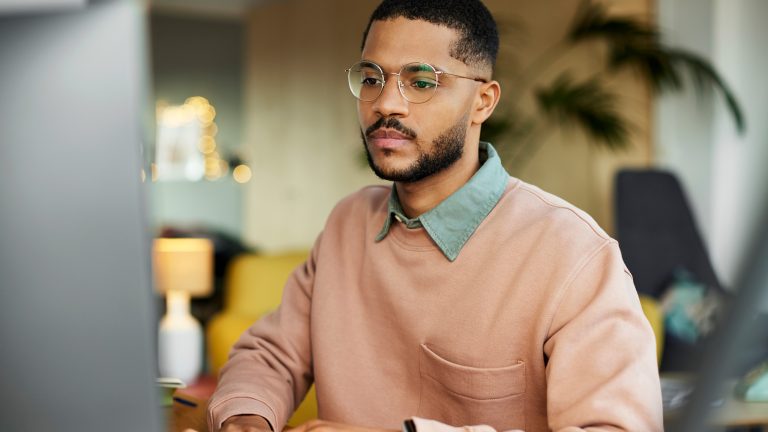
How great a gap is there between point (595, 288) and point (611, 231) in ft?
13.2

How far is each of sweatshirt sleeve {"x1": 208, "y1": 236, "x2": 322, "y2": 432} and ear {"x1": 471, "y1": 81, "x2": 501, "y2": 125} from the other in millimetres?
333

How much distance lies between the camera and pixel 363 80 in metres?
1.20

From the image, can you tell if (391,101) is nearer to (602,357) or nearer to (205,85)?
(602,357)

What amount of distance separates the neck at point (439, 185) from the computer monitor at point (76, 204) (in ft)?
2.21

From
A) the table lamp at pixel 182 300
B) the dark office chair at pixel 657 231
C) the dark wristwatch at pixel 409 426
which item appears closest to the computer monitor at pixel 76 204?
the dark wristwatch at pixel 409 426

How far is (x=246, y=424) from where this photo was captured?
1158 millimetres

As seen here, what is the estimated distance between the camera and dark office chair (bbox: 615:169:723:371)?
430 centimetres

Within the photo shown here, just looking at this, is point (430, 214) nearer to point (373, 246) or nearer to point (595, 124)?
point (373, 246)

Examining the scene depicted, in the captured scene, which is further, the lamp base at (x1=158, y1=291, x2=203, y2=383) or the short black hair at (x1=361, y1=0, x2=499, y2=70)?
the lamp base at (x1=158, y1=291, x2=203, y2=383)

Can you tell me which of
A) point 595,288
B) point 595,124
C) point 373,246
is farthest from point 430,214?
point 595,124

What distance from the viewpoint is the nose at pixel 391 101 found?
3.77ft

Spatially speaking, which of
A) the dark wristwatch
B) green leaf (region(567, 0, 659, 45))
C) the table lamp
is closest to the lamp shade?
the table lamp

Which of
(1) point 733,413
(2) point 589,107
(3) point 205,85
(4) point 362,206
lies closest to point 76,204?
(1) point 733,413

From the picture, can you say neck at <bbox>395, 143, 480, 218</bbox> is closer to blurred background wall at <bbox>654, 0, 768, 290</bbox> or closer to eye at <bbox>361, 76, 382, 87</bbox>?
eye at <bbox>361, 76, 382, 87</bbox>
